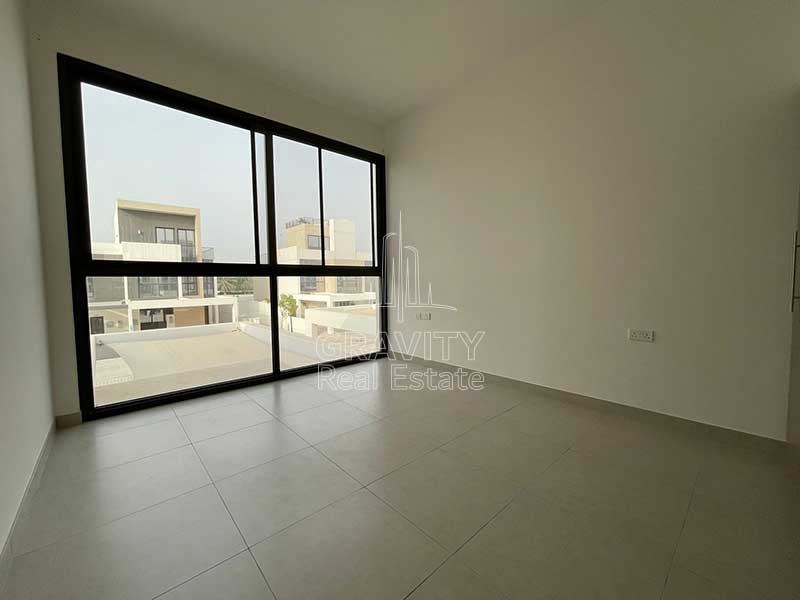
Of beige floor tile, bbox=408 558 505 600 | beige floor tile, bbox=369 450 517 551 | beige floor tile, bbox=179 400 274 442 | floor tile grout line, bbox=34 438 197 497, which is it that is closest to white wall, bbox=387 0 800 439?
beige floor tile, bbox=369 450 517 551

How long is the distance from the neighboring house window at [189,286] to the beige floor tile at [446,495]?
2.54m

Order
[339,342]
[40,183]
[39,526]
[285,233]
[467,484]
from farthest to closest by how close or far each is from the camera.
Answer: [339,342] → [285,233] → [40,183] → [467,484] → [39,526]

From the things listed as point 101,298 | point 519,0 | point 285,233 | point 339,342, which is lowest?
point 339,342

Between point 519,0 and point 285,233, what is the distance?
2.98 metres

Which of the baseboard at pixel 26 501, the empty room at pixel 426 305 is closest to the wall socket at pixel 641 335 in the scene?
the empty room at pixel 426 305

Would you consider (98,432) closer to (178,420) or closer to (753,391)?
(178,420)

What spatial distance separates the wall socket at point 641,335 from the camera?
2.60m

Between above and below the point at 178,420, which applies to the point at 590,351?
above

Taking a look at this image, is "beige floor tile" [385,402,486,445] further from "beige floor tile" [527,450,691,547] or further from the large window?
the large window

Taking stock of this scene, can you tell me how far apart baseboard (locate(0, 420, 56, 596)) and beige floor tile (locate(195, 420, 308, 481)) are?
768 mm

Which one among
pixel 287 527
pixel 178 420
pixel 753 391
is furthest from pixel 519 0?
pixel 178 420

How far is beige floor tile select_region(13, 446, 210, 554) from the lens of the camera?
1554 millimetres

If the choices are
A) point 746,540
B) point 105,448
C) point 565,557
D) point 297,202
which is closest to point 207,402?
point 105,448

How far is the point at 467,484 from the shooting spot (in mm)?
1880
